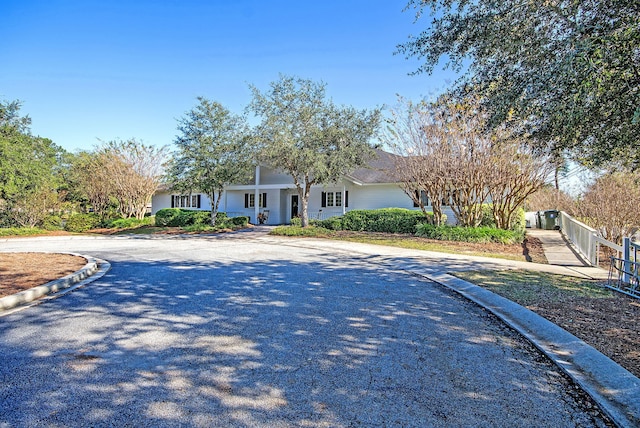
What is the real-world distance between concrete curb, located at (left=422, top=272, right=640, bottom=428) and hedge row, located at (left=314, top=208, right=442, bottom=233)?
12733 mm

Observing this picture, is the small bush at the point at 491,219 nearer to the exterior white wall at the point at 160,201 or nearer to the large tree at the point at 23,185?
the large tree at the point at 23,185

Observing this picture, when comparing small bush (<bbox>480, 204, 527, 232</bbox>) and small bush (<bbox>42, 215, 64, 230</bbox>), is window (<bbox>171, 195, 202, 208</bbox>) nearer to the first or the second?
small bush (<bbox>42, 215, 64, 230</bbox>)

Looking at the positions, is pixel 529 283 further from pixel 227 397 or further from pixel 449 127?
pixel 449 127

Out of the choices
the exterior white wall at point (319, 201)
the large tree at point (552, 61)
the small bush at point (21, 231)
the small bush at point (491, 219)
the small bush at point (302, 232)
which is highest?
the large tree at point (552, 61)

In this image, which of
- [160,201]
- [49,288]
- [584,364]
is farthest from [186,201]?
[584,364]

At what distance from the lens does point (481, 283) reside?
7.22m

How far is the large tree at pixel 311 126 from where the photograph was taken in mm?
17141

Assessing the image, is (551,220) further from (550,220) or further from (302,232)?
(302,232)

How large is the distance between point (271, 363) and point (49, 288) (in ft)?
17.4

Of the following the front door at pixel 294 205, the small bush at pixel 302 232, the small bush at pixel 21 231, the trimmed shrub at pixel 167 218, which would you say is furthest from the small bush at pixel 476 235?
the small bush at pixel 21 231

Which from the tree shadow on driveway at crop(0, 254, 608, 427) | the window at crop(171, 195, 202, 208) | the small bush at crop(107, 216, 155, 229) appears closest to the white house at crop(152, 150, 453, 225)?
the window at crop(171, 195, 202, 208)

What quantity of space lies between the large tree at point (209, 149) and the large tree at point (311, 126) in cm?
295

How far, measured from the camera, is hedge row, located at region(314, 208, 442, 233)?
18438 mm

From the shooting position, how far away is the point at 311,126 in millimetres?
17250
